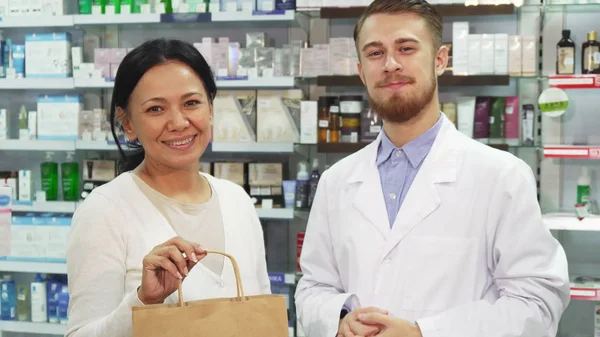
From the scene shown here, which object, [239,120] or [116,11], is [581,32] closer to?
[239,120]

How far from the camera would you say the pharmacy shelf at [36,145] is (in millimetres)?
4520

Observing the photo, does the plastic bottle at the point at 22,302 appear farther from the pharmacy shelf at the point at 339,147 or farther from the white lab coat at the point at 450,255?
the white lab coat at the point at 450,255

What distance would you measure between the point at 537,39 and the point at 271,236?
Result: 200 centimetres

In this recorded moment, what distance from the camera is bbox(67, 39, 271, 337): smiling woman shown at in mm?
1739

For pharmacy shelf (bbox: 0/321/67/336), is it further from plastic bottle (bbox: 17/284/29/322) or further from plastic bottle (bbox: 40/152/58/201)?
plastic bottle (bbox: 40/152/58/201)

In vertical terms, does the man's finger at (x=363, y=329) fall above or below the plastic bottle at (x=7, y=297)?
above

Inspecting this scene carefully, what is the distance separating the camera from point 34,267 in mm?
4574

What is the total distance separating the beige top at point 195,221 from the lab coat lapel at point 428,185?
461 millimetres

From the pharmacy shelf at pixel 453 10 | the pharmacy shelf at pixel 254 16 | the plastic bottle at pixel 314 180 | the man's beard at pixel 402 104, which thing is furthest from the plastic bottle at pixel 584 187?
the man's beard at pixel 402 104

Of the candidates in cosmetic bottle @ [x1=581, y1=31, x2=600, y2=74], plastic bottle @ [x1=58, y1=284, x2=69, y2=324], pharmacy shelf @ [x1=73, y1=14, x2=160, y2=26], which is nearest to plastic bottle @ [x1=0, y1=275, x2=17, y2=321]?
plastic bottle @ [x1=58, y1=284, x2=69, y2=324]

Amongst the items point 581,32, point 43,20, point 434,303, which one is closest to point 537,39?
point 581,32

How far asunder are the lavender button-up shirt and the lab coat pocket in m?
0.14

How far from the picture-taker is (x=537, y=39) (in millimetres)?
4148

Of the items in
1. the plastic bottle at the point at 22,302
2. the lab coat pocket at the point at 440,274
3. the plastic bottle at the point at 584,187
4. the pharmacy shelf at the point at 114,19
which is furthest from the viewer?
the plastic bottle at the point at 22,302
